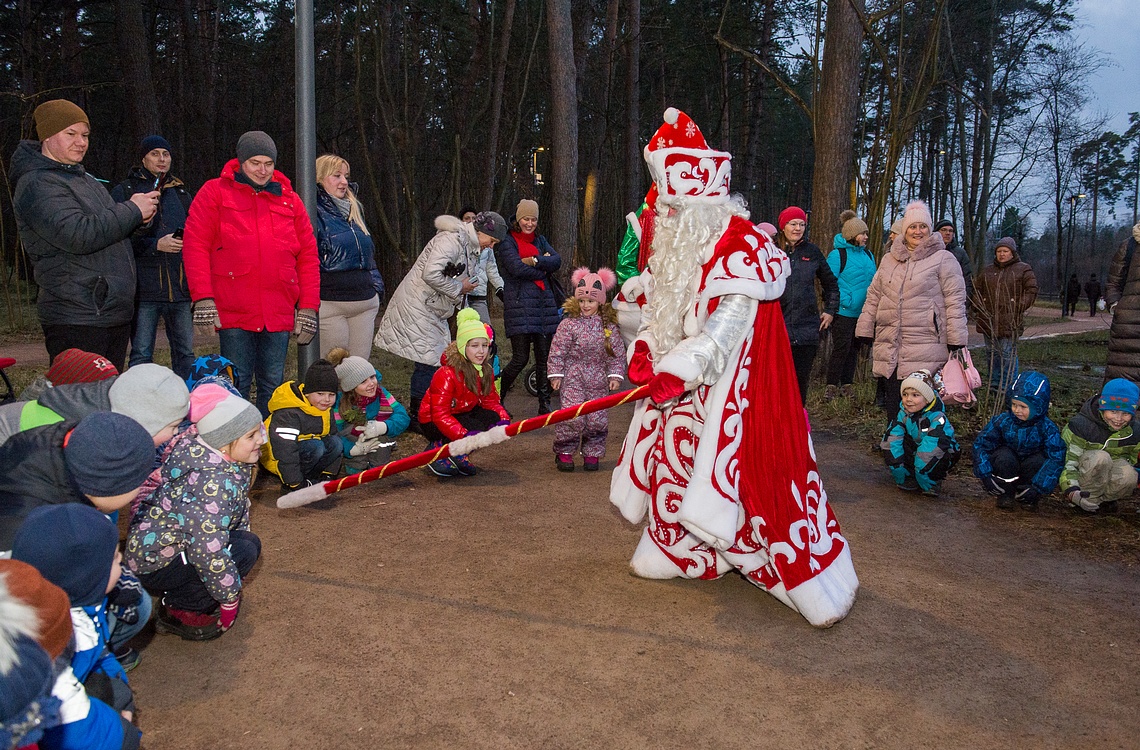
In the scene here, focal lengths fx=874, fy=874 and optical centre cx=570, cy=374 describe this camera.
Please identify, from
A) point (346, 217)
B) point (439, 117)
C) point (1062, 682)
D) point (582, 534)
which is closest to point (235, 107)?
point (439, 117)

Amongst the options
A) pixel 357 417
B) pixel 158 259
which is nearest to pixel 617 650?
pixel 357 417

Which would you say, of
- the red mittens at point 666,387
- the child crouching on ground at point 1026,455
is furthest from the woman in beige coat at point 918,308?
the red mittens at point 666,387

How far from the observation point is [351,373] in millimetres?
6023

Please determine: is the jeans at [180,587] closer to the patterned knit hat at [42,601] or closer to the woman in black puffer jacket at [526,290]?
the patterned knit hat at [42,601]

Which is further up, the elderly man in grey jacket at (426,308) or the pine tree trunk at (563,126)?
the pine tree trunk at (563,126)

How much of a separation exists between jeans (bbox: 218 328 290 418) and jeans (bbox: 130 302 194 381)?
577mm

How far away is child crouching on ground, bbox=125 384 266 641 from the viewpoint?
341 centimetres

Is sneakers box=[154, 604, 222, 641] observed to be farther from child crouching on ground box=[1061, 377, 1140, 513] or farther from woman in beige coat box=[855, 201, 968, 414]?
woman in beige coat box=[855, 201, 968, 414]

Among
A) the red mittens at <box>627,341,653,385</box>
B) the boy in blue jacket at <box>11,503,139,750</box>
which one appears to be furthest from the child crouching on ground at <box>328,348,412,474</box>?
the boy in blue jacket at <box>11,503,139,750</box>

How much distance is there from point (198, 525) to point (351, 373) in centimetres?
268

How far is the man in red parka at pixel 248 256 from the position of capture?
5.41 meters

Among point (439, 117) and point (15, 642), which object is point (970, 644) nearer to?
point (15, 642)

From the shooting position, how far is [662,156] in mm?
3973

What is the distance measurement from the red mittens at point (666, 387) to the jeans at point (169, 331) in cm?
385
